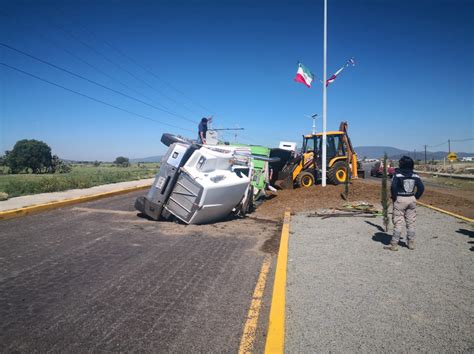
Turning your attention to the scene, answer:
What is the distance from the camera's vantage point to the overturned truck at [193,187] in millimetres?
7621

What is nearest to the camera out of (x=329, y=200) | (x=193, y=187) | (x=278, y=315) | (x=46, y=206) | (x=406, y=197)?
(x=278, y=315)

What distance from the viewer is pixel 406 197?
5.67 metres

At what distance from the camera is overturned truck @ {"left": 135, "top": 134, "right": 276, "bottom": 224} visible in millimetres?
7621

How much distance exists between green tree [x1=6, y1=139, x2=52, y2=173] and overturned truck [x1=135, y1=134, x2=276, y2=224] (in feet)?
217

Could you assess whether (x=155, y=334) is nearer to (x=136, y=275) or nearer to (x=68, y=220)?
(x=136, y=275)

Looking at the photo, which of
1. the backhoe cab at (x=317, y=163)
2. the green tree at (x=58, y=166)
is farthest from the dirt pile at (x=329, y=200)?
the green tree at (x=58, y=166)

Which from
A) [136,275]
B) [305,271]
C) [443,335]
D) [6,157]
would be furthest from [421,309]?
[6,157]

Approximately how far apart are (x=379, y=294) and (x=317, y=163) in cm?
1272

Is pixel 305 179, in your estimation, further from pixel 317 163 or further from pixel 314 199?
pixel 314 199

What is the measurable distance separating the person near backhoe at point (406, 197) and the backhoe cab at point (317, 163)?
9676 millimetres

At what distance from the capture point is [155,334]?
3.01 meters

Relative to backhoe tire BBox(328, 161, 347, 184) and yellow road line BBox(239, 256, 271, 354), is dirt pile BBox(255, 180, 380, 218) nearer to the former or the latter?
backhoe tire BBox(328, 161, 347, 184)

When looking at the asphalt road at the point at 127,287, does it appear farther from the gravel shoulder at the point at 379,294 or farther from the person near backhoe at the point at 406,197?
the person near backhoe at the point at 406,197

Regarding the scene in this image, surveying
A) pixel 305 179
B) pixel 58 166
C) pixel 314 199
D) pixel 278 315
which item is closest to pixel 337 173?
pixel 305 179
